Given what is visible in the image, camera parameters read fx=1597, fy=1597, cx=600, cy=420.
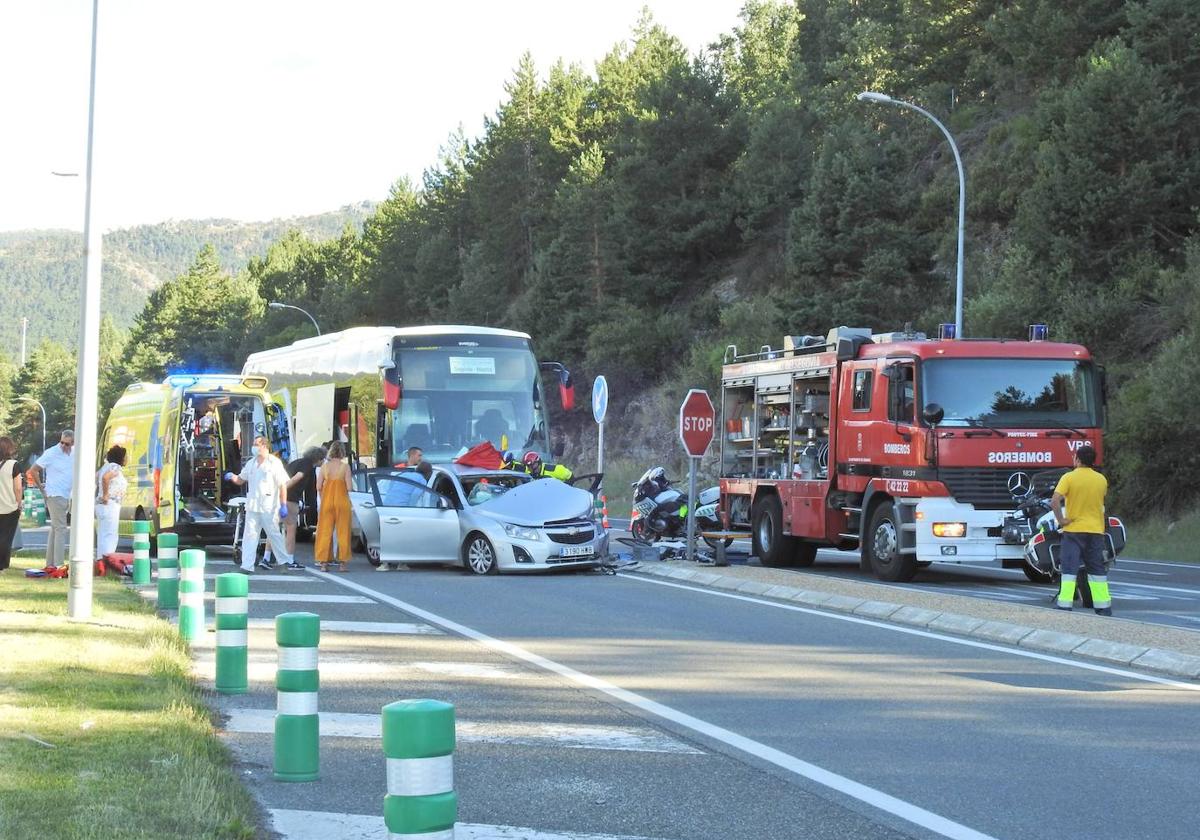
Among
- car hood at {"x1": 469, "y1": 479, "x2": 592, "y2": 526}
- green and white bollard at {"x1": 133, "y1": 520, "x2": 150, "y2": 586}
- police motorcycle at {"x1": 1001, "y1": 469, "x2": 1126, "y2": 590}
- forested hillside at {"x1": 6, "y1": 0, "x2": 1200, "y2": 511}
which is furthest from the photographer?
forested hillside at {"x1": 6, "y1": 0, "x2": 1200, "y2": 511}

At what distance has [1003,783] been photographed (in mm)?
7551

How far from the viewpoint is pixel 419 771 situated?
4.82 meters

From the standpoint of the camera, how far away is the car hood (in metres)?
20.7

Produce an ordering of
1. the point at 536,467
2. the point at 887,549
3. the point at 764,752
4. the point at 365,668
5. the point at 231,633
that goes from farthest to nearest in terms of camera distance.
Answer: the point at 536,467
the point at 887,549
the point at 365,668
the point at 231,633
the point at 764,752

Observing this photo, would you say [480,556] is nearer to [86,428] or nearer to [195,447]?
[86,428]

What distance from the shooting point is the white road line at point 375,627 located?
14.0 meters

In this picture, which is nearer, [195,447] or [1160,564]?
[1160,564]

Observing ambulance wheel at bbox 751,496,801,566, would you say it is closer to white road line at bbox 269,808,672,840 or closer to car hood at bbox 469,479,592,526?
car hood at bbox 469,479,592,526

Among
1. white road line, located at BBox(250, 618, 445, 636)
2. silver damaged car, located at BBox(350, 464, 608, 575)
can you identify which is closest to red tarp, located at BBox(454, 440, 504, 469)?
silver damaged car, located at BBox(350, 464, 608, 575)

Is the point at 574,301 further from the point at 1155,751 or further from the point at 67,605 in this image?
the point at 1155,751

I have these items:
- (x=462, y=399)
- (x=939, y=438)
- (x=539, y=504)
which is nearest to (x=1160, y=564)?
(x=939, y=438)

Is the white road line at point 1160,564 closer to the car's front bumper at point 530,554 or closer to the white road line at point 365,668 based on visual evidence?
the car's front bumper at point 530,554

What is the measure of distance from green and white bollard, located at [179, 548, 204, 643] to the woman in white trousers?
7470 mm

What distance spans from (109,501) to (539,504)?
5442 millimetres
